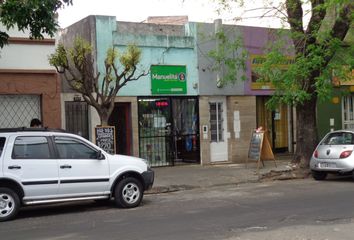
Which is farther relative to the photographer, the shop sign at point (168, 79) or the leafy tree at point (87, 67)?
the shop sign at point (168, 79)

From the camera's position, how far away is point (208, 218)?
923 cm

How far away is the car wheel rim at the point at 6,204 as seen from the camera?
9.65 m

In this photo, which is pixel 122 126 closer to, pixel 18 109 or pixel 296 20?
pixel 18 109

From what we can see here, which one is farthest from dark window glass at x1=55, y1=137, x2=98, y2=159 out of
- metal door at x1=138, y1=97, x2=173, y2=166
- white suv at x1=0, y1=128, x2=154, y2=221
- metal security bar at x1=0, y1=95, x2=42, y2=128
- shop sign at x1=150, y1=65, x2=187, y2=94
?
shop sign at x1=150, y1=65, x2=187, y2=94

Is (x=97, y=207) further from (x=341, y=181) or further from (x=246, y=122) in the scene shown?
(x=246, y=122)

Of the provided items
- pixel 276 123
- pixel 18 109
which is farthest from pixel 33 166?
pixel 276 123

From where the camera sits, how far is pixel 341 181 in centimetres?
1430

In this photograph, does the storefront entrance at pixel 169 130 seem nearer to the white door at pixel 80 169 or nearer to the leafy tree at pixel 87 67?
the leafy tree at pixel 87 67

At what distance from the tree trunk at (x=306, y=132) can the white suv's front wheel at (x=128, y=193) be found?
6.77 meters

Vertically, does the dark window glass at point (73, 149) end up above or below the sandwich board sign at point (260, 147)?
above

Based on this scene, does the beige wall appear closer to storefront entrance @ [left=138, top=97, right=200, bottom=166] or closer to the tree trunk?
storefront entrance @ [left=138, top=97, right=200, bottom=166]

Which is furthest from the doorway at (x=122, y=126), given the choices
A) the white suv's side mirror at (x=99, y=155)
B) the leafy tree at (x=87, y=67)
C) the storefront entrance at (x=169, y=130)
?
the white suv's side mirror at (x=99, y=155)

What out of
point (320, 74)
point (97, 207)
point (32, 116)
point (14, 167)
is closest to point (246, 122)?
point (320, 74)

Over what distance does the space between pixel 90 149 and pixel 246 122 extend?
999 centimetres
